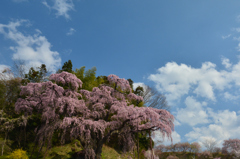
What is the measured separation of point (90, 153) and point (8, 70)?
15331mm

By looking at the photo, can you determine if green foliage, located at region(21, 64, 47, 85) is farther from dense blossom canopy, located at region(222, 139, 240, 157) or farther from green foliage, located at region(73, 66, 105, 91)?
dense blossom canopy, located at region(222, 139, 240, 157)

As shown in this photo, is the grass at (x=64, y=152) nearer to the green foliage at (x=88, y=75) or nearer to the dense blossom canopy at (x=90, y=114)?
the dense blossom canopy at (x=90, y=114)

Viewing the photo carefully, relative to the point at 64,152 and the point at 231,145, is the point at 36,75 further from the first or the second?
the point at 231,145

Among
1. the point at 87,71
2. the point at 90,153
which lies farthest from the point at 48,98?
the point at 87,71

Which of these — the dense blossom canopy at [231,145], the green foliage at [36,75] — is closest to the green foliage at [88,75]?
the green foliage at [36,75]

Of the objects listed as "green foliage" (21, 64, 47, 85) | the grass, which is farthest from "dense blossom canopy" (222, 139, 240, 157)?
"green foliage" (21, 64, 47, 85)

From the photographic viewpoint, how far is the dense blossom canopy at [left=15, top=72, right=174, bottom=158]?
Result: 34.3ft

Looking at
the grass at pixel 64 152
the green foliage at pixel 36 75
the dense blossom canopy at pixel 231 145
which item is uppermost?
the green foliage at pixel 36 75

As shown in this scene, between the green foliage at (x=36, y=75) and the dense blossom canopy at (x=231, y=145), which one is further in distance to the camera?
the dense blossom canopy at (x=231, y=145)

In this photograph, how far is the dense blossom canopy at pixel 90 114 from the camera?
10461mm

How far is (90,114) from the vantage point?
39.4 ft

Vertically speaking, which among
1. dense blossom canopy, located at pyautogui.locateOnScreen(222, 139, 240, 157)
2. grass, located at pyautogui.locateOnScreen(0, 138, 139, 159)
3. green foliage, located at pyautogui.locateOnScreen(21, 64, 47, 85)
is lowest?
grass, located at pyautogui.locateOnScreen(0, 138, 139, 159)

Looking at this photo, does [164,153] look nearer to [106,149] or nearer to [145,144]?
[145,144]

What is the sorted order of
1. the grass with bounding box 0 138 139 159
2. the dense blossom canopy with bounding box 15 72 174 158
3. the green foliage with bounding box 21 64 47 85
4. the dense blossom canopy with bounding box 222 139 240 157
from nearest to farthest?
the dense blossom canopy with bounding box 15 72 174 158
the grass with bounding box 0 138 139 159
the green foliage with bounding box 21 64 47 85
the dense blossom canopy with bounding box 222 139 240 157
